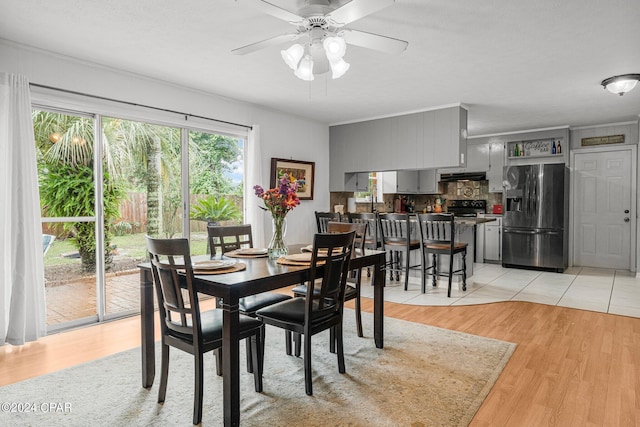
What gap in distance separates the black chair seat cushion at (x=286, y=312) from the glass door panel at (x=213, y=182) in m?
2.08

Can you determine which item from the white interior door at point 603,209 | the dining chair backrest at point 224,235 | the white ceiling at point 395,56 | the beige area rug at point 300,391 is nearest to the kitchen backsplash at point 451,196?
the white interior door at point 603,209

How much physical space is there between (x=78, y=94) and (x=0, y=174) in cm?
93

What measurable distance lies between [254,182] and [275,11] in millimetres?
2870

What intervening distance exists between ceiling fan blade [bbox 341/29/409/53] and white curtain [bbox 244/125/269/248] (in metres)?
2.68

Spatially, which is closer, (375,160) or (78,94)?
(78,94)

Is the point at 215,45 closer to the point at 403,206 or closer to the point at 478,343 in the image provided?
the point at 478,343

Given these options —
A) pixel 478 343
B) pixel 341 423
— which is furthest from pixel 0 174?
pixel 478 343

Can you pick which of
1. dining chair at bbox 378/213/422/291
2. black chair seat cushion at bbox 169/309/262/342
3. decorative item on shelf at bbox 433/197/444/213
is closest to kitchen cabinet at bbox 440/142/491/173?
decorative item on shelf at bbox 433/197/444/213

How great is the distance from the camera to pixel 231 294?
1.91m

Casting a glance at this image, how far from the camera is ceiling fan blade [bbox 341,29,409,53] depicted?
7.50ft

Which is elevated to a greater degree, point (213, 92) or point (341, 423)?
point (213, 92)

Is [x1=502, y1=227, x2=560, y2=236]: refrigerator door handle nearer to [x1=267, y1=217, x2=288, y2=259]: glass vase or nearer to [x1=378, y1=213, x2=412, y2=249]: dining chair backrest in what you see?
[x1=378, y1=213, x2=412, y2=249]: dining chair backrest

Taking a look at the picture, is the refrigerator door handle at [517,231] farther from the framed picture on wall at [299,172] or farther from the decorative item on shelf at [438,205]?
the framed picture on wall at [299,172]

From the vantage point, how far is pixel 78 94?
133 inches
